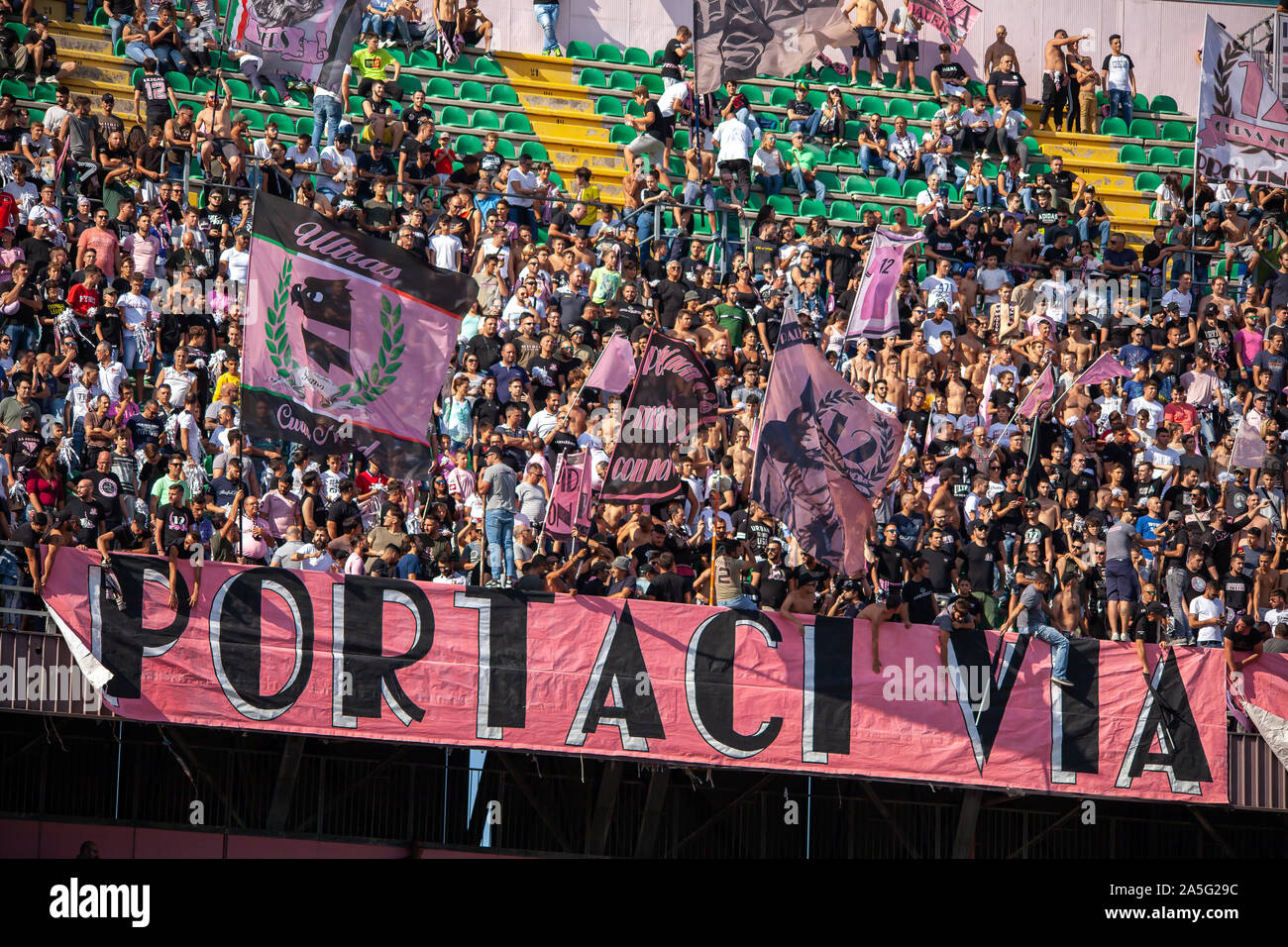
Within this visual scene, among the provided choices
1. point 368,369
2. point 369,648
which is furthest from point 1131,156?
point 369,648

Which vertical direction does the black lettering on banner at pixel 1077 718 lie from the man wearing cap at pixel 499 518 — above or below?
below

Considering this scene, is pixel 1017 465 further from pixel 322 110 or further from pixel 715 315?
pixel 322 110

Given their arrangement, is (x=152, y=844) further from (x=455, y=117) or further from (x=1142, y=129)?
(x=1142, y=129)

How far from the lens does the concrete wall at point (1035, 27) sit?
3359 cm

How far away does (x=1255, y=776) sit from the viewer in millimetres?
20297

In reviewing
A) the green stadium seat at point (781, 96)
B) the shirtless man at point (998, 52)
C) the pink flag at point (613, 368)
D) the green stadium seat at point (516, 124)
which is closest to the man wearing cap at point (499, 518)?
the pink flag at point (613, 368)

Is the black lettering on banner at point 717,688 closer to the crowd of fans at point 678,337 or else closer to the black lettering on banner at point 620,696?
the black lettering on banner at point 620,696

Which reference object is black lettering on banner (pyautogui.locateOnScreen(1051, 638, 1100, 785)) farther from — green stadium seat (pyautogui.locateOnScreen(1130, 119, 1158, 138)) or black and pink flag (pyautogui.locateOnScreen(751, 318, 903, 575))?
green stadium seat (pyautogui.locateOnScreen(1130, 119, 1158, 138))

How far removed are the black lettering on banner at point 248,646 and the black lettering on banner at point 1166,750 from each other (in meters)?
7.34

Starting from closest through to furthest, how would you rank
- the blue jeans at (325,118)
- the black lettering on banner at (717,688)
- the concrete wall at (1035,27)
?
the black lettering on banner at (717,688) < the blue jeans at (325,118) < the concrete wall at (1035,27)

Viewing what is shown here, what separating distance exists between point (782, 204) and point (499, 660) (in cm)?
1201

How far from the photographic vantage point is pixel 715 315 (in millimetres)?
25266

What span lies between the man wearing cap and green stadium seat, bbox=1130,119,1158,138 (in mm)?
16575
